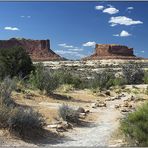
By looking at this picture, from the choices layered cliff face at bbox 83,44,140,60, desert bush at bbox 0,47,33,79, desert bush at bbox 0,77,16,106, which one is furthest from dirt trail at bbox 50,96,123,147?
layered cliff face at bbox 83,44,140,60

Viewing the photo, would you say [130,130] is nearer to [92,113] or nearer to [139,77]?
[92,113]

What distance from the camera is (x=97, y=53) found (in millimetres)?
151625

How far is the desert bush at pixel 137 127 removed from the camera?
37.0ft

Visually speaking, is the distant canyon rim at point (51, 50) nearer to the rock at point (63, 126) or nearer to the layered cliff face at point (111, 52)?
the layered cliff face at point (111, 52)

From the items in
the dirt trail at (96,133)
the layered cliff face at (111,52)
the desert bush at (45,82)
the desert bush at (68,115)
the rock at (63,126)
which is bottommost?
the dirt trail at (96,133)

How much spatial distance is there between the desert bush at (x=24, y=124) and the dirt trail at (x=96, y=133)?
3.34 ft

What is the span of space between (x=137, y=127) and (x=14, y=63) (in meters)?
18.7

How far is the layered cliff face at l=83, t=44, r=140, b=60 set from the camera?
147 meters

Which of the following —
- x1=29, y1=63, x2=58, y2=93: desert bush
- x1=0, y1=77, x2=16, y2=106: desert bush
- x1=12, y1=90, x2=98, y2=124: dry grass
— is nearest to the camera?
x1=0, y1=77, x2=16, y2=106: desert bush

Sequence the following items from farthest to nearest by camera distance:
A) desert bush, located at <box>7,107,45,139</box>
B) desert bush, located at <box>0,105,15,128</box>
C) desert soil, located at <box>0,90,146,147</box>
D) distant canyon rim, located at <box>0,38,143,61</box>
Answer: distant canyon rim, located at <box>0,38,143,61</box> < desert bush, located at <box>0,105,15,128</box> < desert bush, located at <box>7,107,45,139</box> < desert soil, located at <box>0,90,146,147</box>

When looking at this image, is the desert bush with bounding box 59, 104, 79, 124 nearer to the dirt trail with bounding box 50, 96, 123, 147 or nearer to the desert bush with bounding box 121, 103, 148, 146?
the dirt trail with bounding box 50, 96, 123, 147

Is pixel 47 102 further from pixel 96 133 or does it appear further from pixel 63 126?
pixel 96 133

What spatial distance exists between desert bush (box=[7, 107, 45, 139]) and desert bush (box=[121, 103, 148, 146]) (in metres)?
2.67

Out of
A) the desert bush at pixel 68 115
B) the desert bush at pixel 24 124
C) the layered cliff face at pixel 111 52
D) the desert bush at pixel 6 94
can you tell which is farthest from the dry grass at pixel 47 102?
the layered cliff face at pixel 111 52
